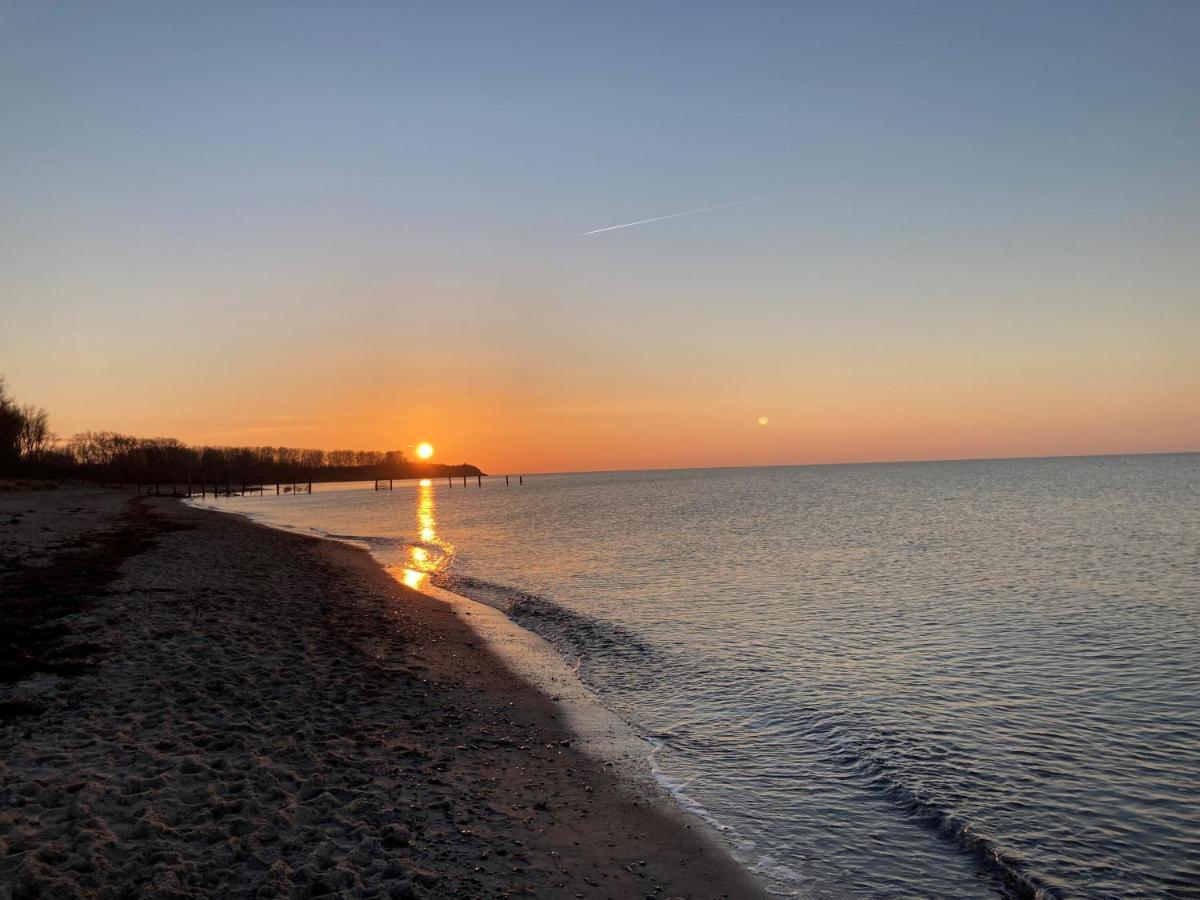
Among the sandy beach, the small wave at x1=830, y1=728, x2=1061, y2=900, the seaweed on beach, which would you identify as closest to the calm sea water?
the small wave at x1=830, y1=728, x2=1061, y2=900

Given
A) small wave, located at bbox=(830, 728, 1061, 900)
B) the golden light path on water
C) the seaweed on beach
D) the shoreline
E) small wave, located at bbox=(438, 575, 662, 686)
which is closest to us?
small wave, located at bbox=(830, 728, 1061, 900)

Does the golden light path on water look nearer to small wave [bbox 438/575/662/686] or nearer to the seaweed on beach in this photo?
small wave [bbox 438/575/662/686]

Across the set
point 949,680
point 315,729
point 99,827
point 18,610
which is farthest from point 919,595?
point 18,610

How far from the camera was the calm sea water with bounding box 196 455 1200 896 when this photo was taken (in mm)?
8211

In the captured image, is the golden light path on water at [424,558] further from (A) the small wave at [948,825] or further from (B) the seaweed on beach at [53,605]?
(A) the small wave at [948,825]

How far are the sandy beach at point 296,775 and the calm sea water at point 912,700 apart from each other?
164 centimetres

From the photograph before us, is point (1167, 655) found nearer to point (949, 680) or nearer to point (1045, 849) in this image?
point (949, 680)

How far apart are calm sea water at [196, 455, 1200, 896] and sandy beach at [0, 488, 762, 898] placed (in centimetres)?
164

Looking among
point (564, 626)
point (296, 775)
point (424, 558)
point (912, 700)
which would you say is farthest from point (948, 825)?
point (424, 558)

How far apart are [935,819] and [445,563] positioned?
31069 millimetres

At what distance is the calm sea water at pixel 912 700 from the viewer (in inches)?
323

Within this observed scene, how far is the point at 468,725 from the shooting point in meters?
11.4

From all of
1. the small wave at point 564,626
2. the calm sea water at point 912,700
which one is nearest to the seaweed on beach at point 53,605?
the calm sea water at point 912,700

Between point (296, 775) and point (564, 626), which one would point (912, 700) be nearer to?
point (564, 626)
